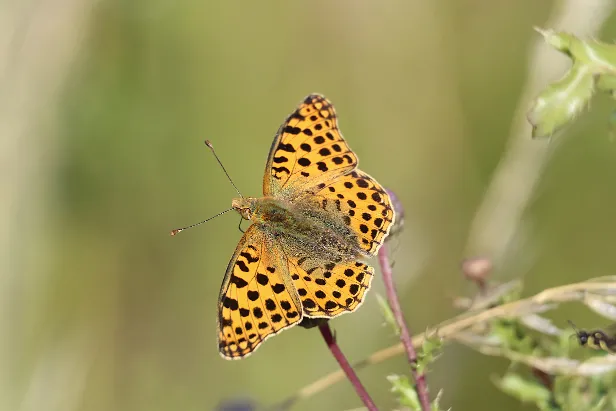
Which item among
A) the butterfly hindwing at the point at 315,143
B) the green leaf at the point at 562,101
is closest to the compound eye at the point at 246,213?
the butterfly hindwing at the point at 315,143

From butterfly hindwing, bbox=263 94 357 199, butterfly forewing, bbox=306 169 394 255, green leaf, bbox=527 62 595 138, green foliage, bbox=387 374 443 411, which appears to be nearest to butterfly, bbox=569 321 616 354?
green foliage, bbox=387 374 443 411

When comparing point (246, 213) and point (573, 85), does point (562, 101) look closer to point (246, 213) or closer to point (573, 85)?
point (573, 85)

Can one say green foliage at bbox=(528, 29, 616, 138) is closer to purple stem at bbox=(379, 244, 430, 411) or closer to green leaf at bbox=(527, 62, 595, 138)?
green leaf at bbox=(527, 62, 595, 138)

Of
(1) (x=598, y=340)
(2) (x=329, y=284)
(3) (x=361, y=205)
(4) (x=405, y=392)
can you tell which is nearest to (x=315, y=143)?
(3) (x=361, y=205)

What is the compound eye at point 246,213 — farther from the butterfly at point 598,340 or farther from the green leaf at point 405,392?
the butterfly at point 598,340

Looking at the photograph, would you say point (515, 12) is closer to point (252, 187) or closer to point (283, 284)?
point (252, 187)

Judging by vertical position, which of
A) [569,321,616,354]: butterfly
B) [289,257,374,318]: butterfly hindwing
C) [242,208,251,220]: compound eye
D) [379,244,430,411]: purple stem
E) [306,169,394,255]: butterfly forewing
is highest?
[242,208,251,220]: compound eye
